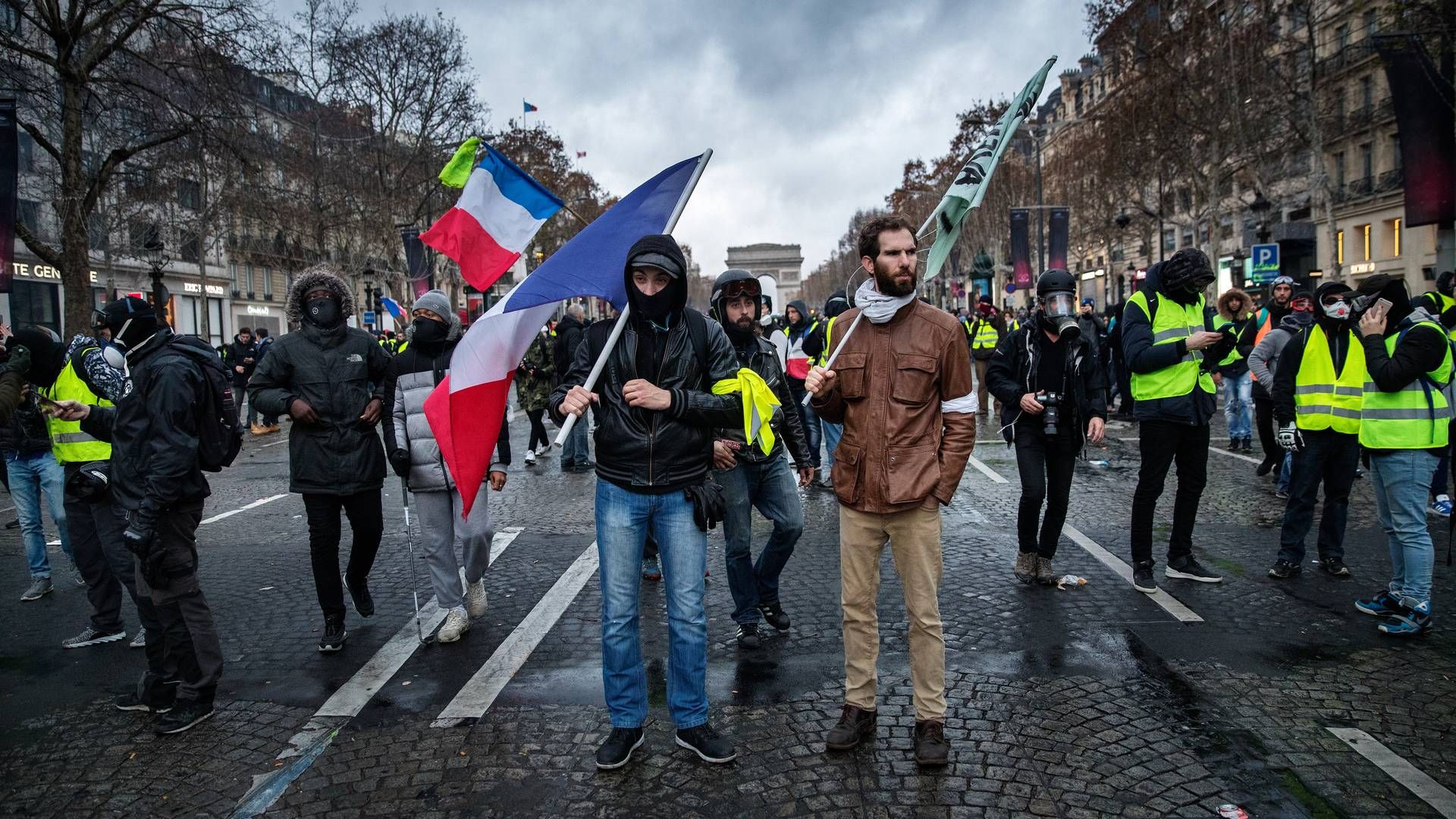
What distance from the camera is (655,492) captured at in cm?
375

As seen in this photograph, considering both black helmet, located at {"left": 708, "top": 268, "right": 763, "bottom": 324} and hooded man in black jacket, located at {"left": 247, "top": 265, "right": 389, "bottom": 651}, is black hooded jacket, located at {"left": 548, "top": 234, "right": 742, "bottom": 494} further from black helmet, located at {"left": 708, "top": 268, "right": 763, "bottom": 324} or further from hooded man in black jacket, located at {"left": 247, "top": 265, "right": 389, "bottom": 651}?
hooded man in black jacket, located at {"left": 247, "top": 265, "right": 389, "bottom": 651}

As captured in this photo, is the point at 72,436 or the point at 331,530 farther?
the point at 72,436

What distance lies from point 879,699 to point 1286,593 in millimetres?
3053

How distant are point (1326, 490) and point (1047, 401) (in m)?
1.94

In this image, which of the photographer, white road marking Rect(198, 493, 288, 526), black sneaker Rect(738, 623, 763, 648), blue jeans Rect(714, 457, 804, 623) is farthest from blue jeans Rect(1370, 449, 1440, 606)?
white road marking Rect(198, 493, 288, 526)

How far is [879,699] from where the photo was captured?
4.31 m

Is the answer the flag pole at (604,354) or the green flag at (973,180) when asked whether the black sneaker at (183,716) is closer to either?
the flag pole at (604,354)

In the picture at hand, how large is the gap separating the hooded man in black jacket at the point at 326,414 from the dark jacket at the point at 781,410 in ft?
6.41

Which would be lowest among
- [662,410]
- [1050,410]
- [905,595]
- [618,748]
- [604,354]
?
[618,748]

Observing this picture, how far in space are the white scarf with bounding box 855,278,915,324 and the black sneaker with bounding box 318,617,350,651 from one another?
333 centimetres

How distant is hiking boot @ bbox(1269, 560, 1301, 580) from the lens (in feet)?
20.1

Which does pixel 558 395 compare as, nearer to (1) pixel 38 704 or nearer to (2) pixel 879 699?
(2) pixel 879 699

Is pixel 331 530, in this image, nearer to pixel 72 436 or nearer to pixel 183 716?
pixel 183 716

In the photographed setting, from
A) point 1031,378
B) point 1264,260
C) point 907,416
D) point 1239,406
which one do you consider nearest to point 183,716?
point 907,416
